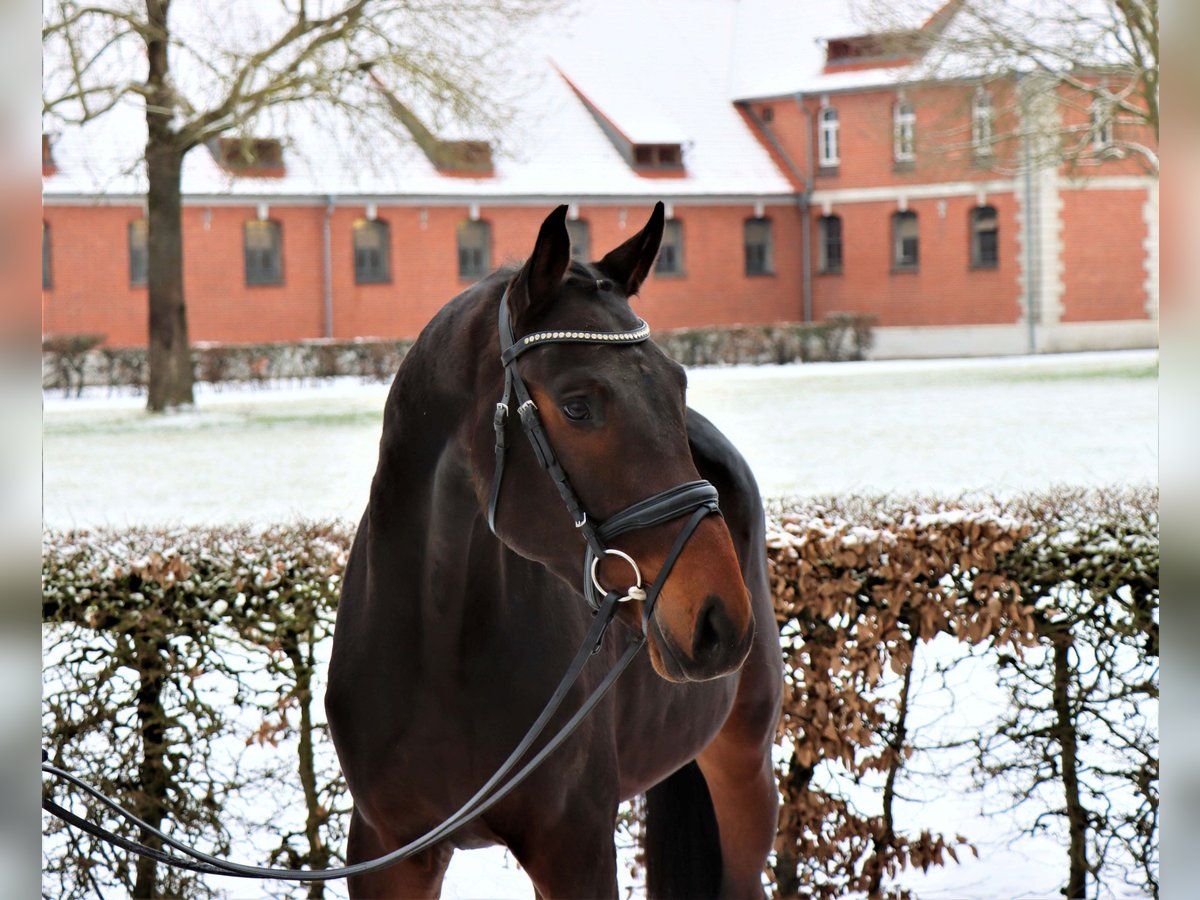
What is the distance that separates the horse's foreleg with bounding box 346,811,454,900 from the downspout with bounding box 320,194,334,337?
34965mm

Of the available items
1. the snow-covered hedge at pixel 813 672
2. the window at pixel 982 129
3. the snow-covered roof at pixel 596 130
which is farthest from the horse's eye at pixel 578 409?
the snow-covered roof at pixel 596 130

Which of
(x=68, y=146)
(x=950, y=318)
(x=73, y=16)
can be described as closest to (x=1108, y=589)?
(x=73, y=16)

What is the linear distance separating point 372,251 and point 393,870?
36097 millimetres

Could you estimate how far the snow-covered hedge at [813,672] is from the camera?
4.39 m

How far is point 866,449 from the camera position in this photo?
19.8 metres

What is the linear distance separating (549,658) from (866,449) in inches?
693

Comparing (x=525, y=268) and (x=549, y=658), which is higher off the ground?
(x=525, y=268)

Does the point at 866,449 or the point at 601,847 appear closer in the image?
the point at 601,847

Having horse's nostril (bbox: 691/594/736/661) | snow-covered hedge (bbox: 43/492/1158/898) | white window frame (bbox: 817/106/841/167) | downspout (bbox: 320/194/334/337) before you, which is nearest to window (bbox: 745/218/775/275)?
white window frame (bbox: 817/106/841/167)

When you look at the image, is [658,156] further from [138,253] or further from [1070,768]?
[1070,768]

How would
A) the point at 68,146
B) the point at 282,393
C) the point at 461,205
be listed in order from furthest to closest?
the point at 461,205
the point at 68,146
the point at 282,393

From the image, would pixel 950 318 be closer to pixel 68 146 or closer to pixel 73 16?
pixel 68 146

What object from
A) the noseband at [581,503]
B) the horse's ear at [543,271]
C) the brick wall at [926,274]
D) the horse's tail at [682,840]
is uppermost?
the brick wall at [926,274]

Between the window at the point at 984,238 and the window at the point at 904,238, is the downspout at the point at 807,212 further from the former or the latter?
the window at the point at 984,238
